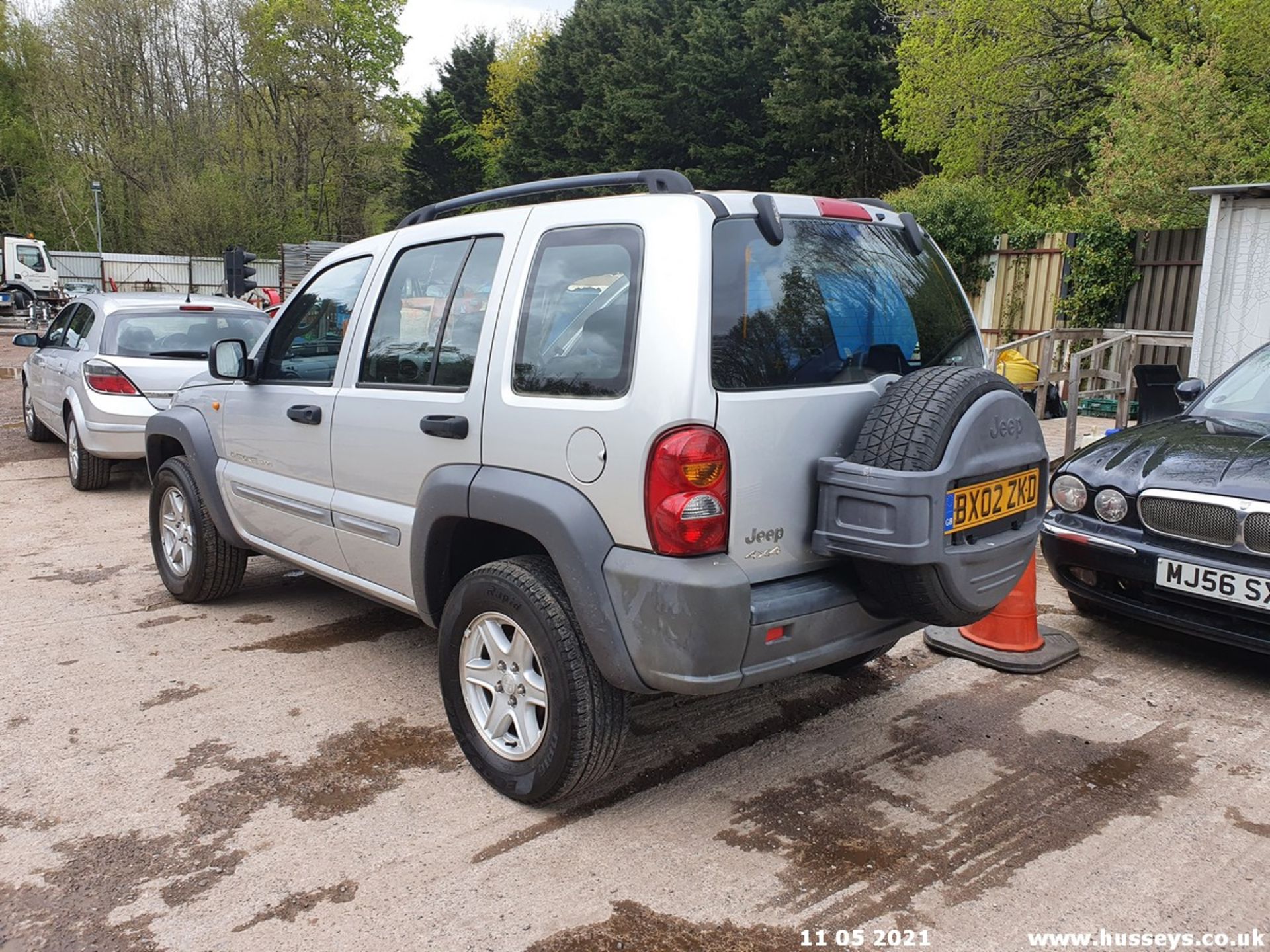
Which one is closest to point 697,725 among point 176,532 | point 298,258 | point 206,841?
point 206,841

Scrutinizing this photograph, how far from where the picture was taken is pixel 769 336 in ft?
9.30

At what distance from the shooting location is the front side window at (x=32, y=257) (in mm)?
31484

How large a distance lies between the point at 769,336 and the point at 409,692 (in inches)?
88.1

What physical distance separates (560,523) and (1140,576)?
2844 mm

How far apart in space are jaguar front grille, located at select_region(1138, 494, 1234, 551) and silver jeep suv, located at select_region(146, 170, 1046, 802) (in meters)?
1.32

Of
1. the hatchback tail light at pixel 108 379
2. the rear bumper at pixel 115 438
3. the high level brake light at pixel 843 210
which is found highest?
the high level brake light at pixel 843 210

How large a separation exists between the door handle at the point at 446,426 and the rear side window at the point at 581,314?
0.26m

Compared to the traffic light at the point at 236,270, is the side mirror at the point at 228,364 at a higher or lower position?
lower

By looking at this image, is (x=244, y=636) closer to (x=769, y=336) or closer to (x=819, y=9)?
(x=769, y=336)

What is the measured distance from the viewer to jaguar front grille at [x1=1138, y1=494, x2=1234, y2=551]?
4.01 meters

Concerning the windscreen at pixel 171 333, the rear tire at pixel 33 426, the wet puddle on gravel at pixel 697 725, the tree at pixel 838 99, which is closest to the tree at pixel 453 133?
the tree at pixel 838 99

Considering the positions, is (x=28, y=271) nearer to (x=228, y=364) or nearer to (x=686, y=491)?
(x=228, y=364)

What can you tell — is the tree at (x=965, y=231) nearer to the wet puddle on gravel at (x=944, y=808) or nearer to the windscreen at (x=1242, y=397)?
the windscreen at (x=1242, y=397)

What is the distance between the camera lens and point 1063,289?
14031 millimetres
